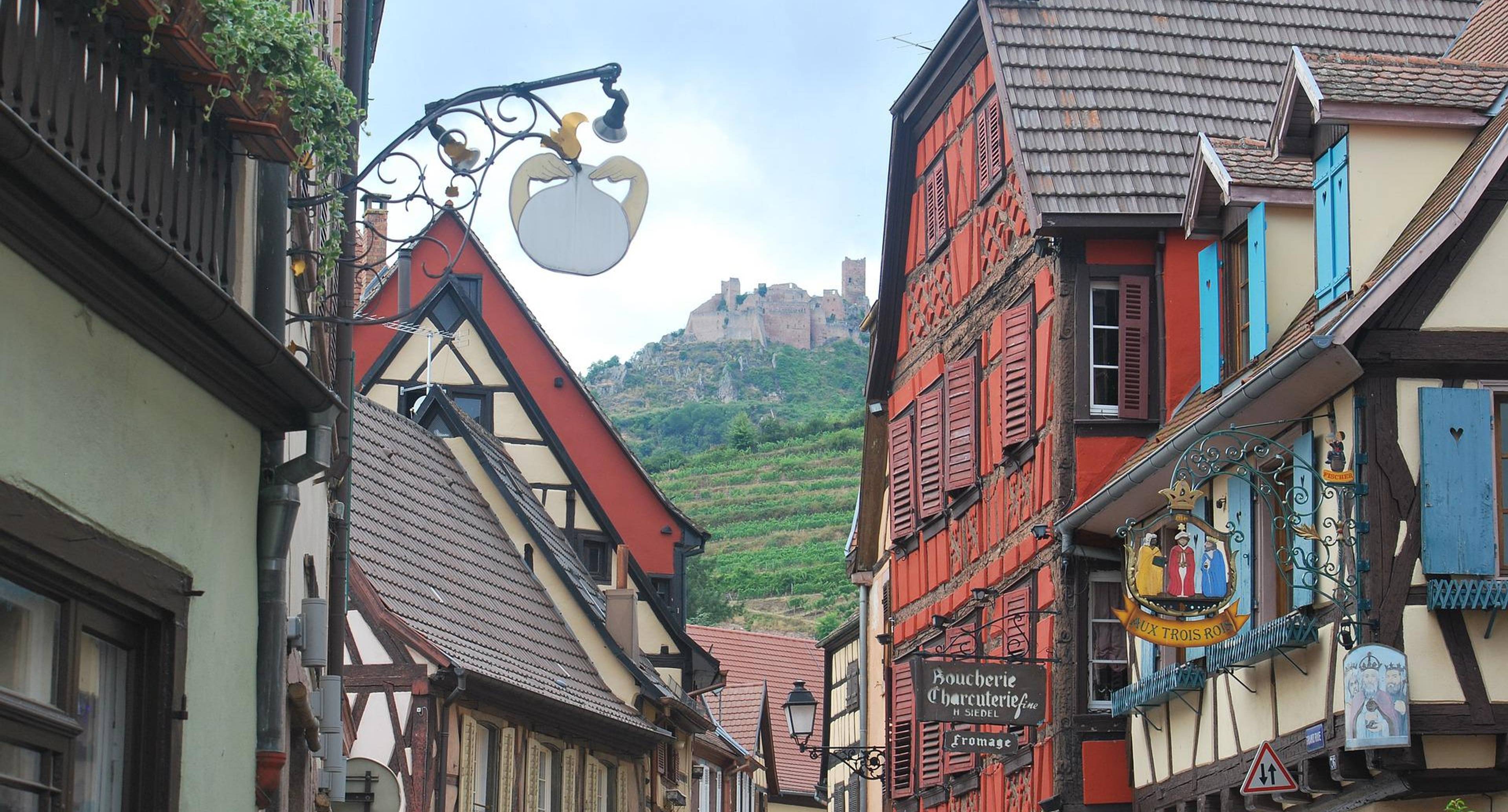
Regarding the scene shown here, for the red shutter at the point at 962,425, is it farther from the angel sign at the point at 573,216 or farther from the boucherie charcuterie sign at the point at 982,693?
the angel sign at the point at 573,216

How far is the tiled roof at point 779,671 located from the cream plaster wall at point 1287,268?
112 ft

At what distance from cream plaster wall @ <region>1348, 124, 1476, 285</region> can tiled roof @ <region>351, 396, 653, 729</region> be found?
32.0 ft

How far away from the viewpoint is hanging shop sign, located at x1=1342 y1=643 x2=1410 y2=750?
10.6 metres

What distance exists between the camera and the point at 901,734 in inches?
859

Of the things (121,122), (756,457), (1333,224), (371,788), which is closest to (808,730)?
(371,788)

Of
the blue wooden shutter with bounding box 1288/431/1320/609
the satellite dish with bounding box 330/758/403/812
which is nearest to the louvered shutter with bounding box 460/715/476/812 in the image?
the satellite dish with bounding box 330/758/403/812

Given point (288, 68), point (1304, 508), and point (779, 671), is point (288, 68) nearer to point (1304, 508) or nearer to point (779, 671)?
point (1304, 508)

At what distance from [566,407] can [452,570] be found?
28.2ft

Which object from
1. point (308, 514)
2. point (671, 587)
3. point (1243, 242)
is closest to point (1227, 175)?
point (1243, 242)

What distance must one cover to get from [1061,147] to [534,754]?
8.84 m

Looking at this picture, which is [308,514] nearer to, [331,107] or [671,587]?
[331,107]

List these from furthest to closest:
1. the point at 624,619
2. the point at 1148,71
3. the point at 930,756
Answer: the point at 624,619 < the point at 930,756 < the point at 1148,71

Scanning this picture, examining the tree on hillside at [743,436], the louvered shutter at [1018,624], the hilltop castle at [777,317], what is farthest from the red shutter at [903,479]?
the hilltop castle at [777,317]

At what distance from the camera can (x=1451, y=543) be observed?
10.9 meters
